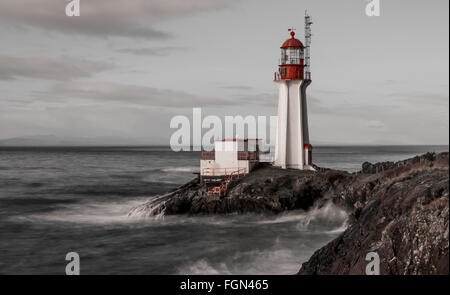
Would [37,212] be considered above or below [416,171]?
below

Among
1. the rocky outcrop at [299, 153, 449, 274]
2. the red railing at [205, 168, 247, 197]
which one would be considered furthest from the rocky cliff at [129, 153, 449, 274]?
the red railing at [205, 168, 247, 197]

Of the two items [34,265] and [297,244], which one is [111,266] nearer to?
[34,265]

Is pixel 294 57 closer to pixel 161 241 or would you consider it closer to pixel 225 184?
pixel 225 184

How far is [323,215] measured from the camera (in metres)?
22.0

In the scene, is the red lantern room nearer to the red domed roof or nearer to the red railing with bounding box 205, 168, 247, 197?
the red domed roof

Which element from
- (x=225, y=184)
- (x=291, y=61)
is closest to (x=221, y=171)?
(x=225, y=184)

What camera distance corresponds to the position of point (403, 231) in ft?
30.7

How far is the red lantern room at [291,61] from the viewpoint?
27750 millimetres

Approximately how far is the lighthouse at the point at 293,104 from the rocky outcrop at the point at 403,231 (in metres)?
15.2

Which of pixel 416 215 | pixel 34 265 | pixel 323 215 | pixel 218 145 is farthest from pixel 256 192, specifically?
pixel 416 215

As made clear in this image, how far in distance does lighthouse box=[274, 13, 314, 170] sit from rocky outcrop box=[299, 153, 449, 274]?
50.0 ft

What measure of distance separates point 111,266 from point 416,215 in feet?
38.2

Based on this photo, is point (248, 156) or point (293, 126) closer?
point (248, 156)

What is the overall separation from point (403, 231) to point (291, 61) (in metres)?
20.2
